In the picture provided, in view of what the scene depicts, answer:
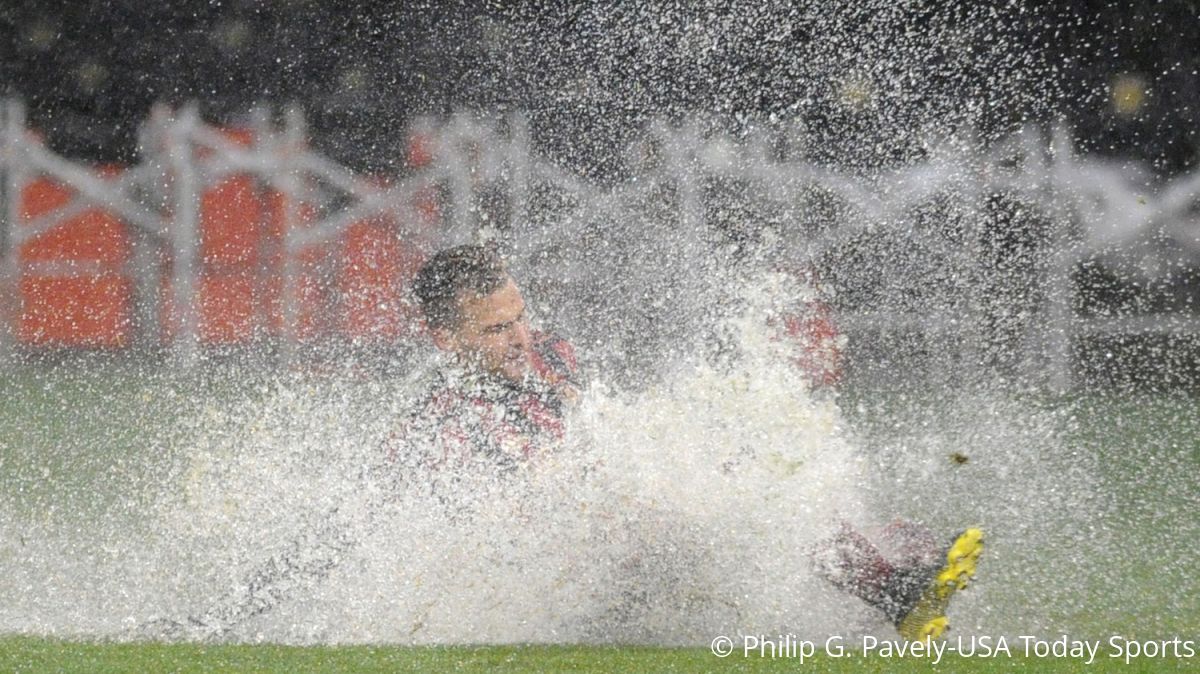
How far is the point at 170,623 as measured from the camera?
4.23 m

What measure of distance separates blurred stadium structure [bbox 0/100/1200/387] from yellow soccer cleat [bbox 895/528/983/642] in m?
5.46

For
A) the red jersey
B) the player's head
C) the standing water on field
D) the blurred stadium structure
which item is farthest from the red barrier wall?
the red jersey

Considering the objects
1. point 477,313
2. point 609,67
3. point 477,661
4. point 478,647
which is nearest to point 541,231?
point 609,67

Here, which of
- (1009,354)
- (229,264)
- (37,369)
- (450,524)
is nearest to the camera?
(450,524)

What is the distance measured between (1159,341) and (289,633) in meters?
7.20

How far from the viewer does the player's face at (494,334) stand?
185 inches

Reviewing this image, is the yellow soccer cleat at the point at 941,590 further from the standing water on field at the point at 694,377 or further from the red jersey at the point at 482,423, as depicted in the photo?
the red jersey at the point at 482,423

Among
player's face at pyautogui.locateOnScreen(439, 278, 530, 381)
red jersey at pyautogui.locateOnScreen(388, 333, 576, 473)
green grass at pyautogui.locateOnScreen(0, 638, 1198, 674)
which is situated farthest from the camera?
player's face at pyautogui.locateOnScreen(439, 278, 530, 381)

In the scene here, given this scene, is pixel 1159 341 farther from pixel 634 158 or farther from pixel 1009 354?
pixel 634 158

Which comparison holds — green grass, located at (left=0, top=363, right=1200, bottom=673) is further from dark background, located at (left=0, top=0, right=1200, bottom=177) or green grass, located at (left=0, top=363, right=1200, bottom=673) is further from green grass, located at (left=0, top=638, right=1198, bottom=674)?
dark background, located at (left=0, top=0, right=1200, bottom=177)

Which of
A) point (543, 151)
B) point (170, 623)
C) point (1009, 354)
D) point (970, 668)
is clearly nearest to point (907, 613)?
point (970, 668)

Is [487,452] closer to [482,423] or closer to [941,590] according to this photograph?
[482,423]

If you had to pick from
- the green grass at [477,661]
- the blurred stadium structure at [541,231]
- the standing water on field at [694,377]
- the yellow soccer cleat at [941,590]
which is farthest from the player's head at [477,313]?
the blurred stadium structure at [541,231]

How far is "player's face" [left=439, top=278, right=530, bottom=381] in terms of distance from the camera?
4699 millimetres
